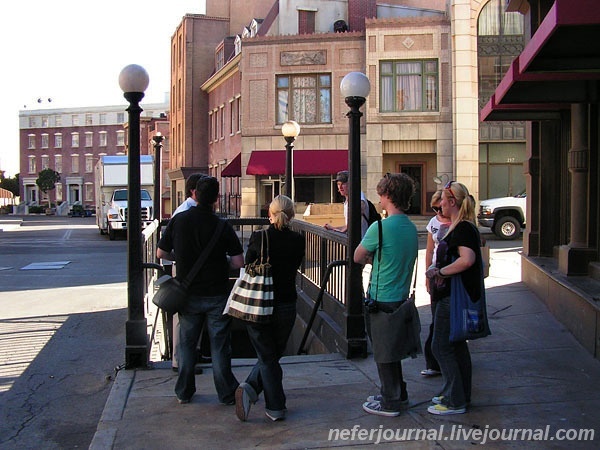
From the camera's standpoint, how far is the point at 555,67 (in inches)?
301

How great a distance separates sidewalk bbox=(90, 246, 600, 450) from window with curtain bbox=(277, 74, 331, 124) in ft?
82.5

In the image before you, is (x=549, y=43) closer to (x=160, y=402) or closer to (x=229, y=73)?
(x=160, y=402)

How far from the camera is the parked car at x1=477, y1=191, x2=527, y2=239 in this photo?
24734mm

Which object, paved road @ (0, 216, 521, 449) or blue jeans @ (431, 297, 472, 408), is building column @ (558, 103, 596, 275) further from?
paved road @ (0, 216, 521, 449)

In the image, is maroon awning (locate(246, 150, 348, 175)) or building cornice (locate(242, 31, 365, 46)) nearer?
maroon awning (locate(246, 150, 348, 175))

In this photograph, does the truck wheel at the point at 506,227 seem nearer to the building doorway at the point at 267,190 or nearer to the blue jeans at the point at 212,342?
the building doorway at the point at 267,190

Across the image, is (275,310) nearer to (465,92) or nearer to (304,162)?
(304,162)

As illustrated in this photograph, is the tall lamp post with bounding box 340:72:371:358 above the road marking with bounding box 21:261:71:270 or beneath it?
above

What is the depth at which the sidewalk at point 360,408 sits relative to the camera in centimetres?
492

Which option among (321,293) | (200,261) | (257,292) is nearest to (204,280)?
(200,261)

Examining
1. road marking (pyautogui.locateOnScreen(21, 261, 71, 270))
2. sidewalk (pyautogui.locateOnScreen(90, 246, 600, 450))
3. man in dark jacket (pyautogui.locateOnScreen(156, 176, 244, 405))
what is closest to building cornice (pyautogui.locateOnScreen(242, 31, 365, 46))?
road marking (pyautogui.locateOnScreen(21, 261, 71, 270))

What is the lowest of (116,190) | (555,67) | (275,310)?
(275,310)

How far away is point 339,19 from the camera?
34.7 m

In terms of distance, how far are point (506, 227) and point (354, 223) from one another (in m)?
18.6
